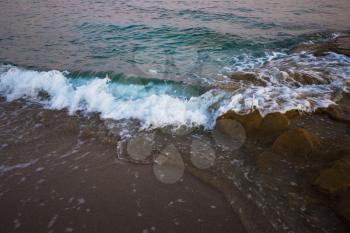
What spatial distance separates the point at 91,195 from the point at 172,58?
18.6 ft

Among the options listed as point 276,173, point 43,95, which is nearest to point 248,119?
point 276,173

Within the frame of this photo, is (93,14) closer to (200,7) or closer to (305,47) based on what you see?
(200,7)

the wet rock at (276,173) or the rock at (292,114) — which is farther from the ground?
the rock at (292,114)

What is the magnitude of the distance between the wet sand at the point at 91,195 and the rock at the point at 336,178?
112 cm

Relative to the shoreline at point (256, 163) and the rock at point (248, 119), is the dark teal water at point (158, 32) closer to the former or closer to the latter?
the rock at point (248, 119)

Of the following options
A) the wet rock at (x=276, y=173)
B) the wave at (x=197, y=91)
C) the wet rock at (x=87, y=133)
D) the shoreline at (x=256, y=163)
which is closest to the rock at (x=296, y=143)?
the shoreline at (x=256, y=163)

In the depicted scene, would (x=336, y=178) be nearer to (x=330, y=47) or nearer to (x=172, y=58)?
(x=172, y=58)

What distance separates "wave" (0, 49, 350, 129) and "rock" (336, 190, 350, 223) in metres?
2.10

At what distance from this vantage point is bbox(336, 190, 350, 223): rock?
2.96 meters

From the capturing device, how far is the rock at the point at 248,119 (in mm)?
4516

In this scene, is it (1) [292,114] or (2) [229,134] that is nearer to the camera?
(2) [229,134]

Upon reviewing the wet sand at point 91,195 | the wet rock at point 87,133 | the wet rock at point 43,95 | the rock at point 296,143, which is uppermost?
the rock at point 296,143

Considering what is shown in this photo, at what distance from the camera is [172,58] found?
8391 mm

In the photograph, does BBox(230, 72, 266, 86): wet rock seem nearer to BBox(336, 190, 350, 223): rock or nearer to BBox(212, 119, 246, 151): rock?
BBox(212, 119, 246, 151): rock
